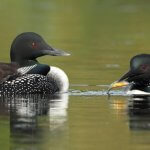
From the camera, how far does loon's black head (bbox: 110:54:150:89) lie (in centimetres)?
1753

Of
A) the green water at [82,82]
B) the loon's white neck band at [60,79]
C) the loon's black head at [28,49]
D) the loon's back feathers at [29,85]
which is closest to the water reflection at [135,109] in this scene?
the green water at [82,82]

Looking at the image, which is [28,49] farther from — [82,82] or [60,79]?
[82,82]

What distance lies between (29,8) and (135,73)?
22.6 meters

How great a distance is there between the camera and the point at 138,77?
57.9 ft

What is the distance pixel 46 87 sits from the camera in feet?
57.2

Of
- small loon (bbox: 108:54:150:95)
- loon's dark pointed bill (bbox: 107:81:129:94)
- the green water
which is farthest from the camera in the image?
small loon (bbox: 108:54:150:95)

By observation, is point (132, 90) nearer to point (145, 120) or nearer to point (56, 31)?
point (145, 120)

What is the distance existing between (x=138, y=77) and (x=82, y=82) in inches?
45.5

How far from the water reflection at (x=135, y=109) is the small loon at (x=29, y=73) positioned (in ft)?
3.80

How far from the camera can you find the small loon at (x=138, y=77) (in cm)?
1745

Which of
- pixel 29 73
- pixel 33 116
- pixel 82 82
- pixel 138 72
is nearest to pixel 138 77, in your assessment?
pixel 138 72

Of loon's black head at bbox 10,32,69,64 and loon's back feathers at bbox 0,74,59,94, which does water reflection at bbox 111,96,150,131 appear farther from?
loon's black head at bbox 10,32,69,64

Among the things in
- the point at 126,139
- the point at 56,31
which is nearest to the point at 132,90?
the point at 126,139

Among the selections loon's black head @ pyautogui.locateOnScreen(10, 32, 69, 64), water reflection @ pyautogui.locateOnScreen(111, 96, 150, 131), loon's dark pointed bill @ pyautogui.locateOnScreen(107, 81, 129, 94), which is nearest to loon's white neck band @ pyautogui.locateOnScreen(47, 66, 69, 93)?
loon's black head @ pyautogui.locateOnScreen(10, 32, 69, 64)
